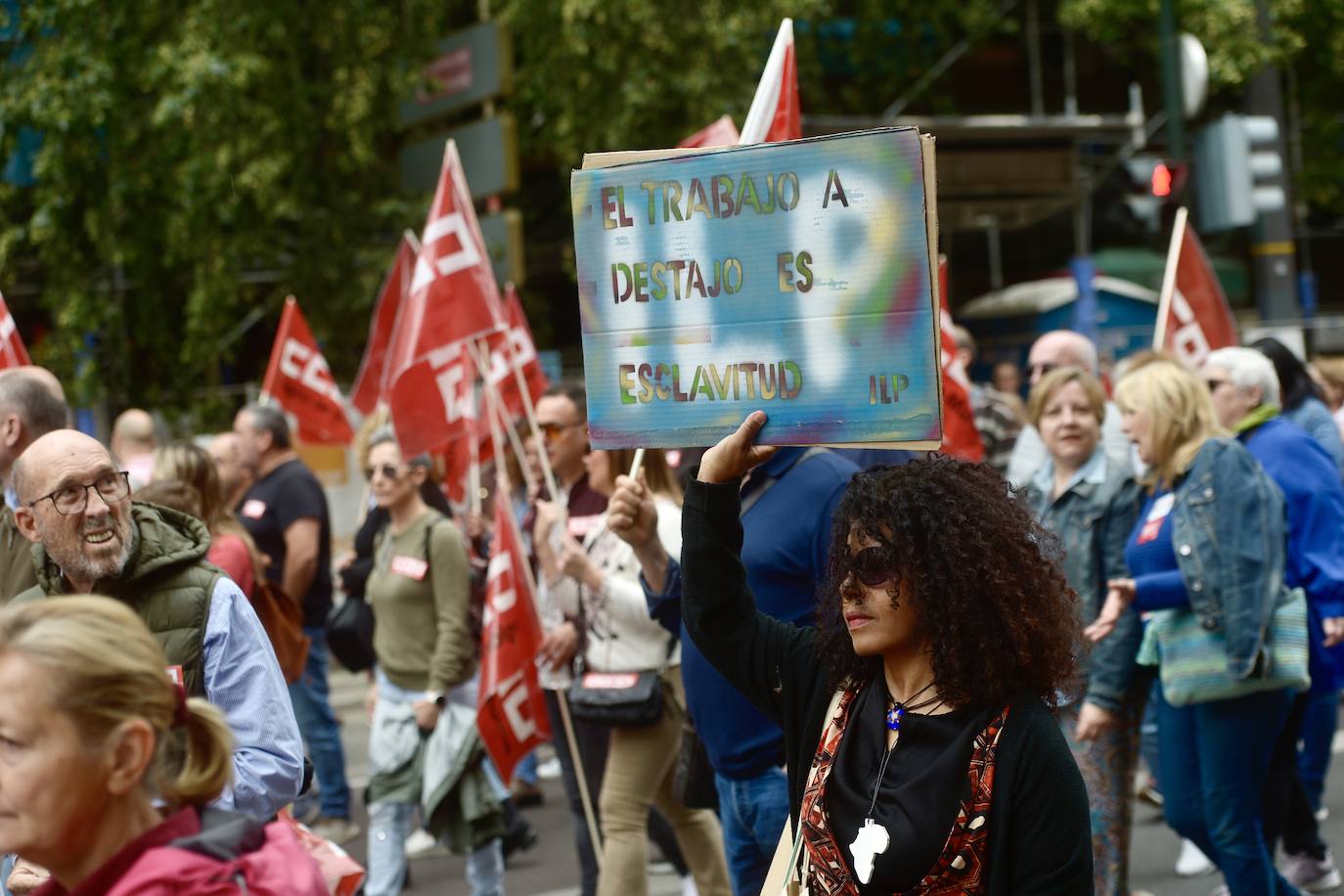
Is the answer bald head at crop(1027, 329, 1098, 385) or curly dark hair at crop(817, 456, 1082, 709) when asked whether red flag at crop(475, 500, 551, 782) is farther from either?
curly dark hair at crop(817, 456, 1082, 709)

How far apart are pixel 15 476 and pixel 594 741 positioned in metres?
2.63

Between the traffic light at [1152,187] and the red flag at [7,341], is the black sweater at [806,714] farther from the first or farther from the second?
the traffic light at [1152,187]

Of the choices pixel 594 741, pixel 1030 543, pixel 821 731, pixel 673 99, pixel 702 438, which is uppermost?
pixel 673 99

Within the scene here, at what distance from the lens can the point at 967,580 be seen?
2.94m

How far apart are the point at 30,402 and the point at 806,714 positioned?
2699mm

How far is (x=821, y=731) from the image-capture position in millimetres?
3107

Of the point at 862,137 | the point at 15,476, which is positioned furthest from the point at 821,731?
the point at 15,476

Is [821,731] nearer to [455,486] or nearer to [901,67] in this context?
[455,486]

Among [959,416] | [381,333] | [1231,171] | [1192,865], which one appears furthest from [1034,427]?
[1231,171]

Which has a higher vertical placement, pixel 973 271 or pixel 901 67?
pixel 901 67

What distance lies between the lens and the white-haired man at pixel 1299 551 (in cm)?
564

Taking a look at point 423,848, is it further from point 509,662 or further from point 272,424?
point 272,424

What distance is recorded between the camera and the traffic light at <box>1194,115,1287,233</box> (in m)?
13.5

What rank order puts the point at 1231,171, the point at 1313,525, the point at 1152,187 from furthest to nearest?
the point at 1231,171, the point at 1152,187, the point at 1313,525
